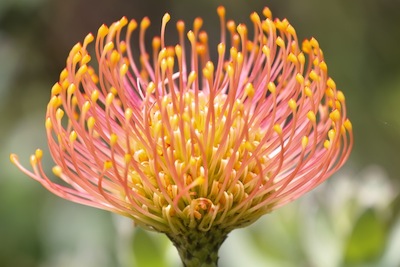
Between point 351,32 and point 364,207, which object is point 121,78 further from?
point 351,32

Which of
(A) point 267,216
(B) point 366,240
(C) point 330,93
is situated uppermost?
(C) point 330,93

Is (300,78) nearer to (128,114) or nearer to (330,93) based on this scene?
(330,93)

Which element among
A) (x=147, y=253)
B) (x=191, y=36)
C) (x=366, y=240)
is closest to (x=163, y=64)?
(x=191, y=36)

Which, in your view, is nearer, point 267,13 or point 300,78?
point 300,78

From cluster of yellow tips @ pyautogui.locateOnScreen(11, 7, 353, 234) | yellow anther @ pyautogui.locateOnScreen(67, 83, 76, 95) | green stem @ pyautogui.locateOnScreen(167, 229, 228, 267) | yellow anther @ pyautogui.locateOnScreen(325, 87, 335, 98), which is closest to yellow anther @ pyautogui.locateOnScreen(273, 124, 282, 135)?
cluster of yellow tips @ pyautogui.locateOnScreen(11, 7, 353, 234)

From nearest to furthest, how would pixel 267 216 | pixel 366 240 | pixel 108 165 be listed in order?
pixel 108 165, pixel 366 240, pixel 267 216

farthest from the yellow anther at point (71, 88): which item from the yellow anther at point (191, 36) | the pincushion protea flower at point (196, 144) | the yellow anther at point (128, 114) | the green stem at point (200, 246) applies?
the green stem at point (200, 246)
